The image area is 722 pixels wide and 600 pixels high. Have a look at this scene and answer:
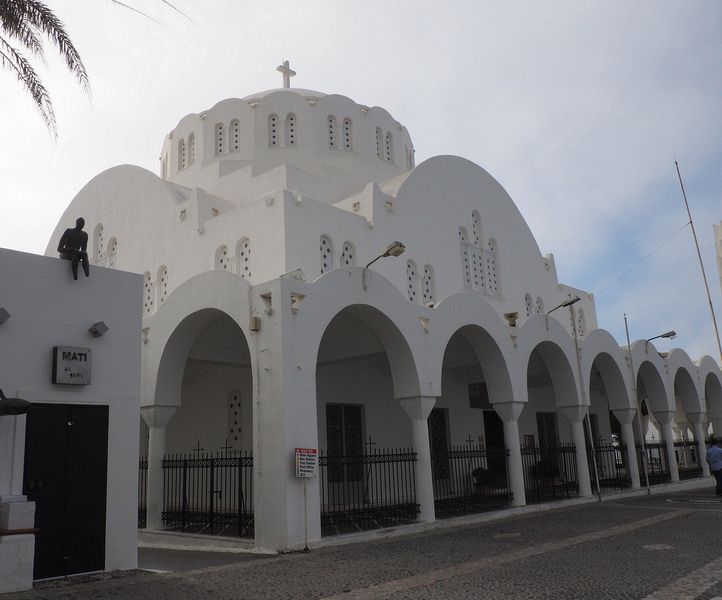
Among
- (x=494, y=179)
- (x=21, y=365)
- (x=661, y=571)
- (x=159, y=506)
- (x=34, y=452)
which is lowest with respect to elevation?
(x=661, y=571)

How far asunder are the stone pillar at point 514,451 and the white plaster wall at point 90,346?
27.7ft

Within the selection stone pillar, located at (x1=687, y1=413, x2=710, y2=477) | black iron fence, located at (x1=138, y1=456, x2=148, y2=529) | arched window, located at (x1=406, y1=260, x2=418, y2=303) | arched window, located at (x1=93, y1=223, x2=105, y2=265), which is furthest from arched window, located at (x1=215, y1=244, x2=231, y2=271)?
stone pillar, located at (x1=687, y1=413, x2=710, y2=477)

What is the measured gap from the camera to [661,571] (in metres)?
7.57

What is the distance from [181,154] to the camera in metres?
19.7

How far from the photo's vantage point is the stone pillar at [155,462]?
12.2 meters

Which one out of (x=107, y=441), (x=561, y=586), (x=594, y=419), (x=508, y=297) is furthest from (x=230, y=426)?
(x=594, y=419)

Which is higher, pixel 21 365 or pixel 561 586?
pixel 21 365

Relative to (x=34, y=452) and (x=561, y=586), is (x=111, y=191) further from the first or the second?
(x=561, y=586)

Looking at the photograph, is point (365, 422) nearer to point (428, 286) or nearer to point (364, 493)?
point (364, 493)

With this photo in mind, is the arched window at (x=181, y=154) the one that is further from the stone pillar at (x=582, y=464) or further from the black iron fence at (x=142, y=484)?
the stone pillar at (x=582, y=464)

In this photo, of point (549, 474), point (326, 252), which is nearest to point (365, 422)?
point (326, 252)

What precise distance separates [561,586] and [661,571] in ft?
4.89

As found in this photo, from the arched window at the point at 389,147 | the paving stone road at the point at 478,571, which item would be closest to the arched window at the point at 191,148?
the arched window at the point at 389,147

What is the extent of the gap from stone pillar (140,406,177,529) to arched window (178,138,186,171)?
30.2 ft
